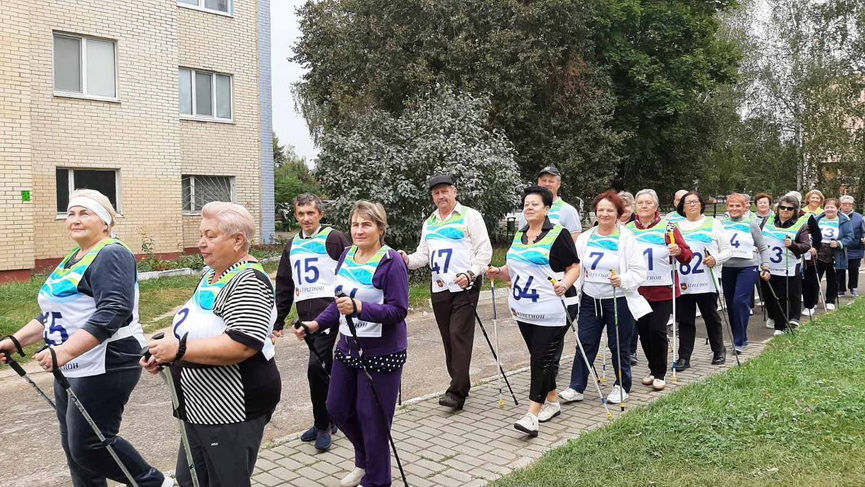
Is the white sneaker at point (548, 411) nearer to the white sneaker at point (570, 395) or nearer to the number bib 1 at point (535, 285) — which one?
the white sneaker at point (570, 395)

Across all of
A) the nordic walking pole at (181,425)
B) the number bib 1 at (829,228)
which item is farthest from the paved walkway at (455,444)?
the number bib 1 at (829,228)

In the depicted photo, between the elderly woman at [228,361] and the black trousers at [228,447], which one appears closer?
the elderly woman at [228,361]

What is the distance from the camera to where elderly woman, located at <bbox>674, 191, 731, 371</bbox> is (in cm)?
821

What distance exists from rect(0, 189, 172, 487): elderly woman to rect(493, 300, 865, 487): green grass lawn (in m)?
2.51

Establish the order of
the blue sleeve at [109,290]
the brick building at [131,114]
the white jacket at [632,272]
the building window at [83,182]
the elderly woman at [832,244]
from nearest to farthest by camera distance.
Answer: the blue sleeve at [109,290] → the white jacket at [632,272] → the elderly woman at [832,244] → the brick building at [131,114] → the building window at [83,182]

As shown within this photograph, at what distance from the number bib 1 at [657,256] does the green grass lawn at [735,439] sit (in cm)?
116

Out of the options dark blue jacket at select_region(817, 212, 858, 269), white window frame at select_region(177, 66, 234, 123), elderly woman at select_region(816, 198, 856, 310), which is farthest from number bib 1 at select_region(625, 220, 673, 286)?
white window frame at select_region(177, 66, 234, 123)

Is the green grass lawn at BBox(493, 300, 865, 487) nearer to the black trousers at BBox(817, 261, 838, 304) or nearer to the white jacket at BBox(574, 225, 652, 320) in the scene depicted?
the white jacket at BBox(574, 225, 652, 320)

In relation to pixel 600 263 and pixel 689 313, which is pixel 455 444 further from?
pixel 689 313

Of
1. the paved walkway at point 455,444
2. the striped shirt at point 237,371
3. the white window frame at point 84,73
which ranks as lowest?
the paved walkway at point 455,444

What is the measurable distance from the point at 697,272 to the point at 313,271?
4765 mm

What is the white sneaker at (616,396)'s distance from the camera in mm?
6846

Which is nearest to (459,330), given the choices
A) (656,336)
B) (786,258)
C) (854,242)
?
(656,336)

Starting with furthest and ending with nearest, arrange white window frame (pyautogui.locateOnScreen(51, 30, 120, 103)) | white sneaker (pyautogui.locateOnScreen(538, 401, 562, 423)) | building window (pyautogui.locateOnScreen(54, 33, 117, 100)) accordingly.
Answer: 1. building window (pyautogui.locateOnScreen(54, 33, 117, 100))
2. white window frame (pyautogui.locateOnScreen(51, 30, 120, 103))
3. white sneaker (pyautogui.locateOnScreen(538, 401, 562, 423))
